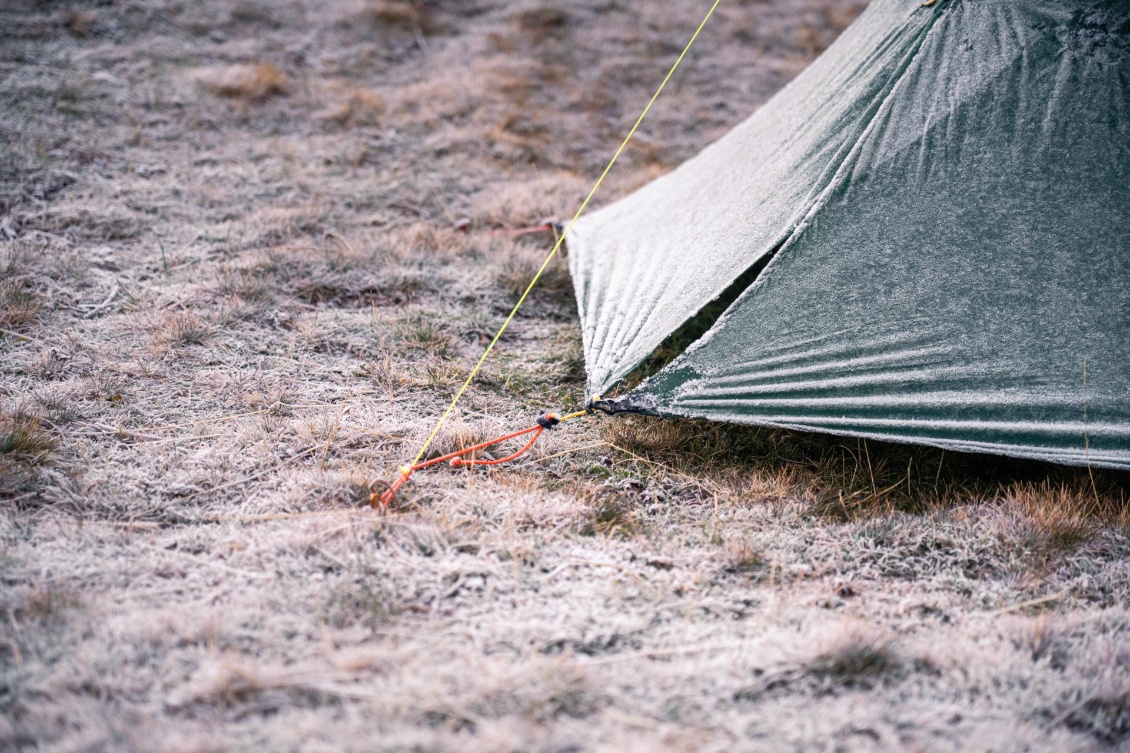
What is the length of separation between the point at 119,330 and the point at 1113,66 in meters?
3.26

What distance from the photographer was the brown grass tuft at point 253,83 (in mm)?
4332

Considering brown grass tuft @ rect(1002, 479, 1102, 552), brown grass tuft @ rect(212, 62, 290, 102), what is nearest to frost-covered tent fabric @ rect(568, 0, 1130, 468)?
brown grass tuft @ rect(1002, 479, 1102, 552)

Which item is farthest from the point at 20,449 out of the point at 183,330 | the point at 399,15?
the point at 399,15

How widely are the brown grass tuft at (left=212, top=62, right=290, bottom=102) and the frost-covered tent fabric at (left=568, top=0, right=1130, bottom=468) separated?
122 inches

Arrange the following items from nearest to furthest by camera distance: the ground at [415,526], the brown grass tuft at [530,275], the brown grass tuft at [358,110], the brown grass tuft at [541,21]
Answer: the ground at [415,526]
the brown grass tuft at [530,275]
the brown grass tuft at [358,110]
the brown grass tuft at [541,21]

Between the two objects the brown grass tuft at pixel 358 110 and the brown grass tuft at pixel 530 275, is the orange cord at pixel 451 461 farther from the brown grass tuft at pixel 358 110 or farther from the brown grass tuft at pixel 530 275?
the brown grass tuft at pixel 358 110

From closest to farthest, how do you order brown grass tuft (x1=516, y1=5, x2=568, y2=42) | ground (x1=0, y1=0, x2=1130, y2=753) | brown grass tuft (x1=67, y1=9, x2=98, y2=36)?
ground (x1=0, y1=0, x2=1130, y2=753), brown grass tuft (x1=67, y1=9, x2=98, y2=36), brown grass tuft (x1=516, y1=5, x2=568, y2=42)

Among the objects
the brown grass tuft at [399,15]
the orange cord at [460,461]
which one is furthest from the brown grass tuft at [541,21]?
the orange cord at [460,461]

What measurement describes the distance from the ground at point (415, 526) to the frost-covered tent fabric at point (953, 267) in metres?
0.19

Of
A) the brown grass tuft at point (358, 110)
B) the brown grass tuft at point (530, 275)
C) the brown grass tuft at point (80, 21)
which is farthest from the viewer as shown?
the brown grass tuft at point (80, 21)

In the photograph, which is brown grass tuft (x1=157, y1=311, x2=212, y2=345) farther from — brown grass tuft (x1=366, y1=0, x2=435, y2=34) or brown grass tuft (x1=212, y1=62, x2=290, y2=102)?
brown grass tuft (x1=366, y1=0, x2=435, y2=34)

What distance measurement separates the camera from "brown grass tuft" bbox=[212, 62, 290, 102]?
4.33 metres

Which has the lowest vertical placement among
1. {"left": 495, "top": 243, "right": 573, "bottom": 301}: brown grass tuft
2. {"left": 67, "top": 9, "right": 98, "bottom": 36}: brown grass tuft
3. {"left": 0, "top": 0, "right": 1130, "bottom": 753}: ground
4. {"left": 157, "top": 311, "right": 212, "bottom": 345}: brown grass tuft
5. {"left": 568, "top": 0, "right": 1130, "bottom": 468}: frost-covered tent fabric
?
{"left": 0, "top": 0, "right": 1130, "bottom": 753}: ground

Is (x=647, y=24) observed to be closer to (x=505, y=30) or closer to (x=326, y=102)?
(x=505, y=30)
